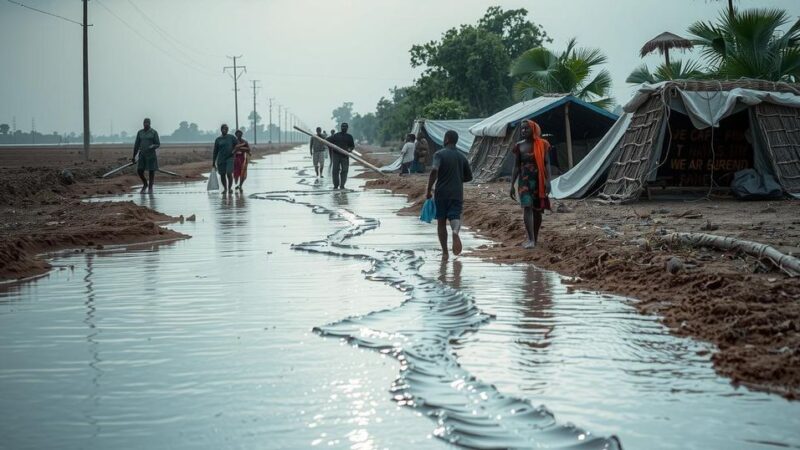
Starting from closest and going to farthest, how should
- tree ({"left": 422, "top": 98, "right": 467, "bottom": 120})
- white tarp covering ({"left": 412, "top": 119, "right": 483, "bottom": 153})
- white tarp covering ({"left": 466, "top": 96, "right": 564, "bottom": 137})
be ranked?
white tarp covering ({"left": 466, "top": 96, "right": 564, "bottom": 137}), white tarp covering ({"left": 412, "top": 119, "right": 483, "bottom": 153}), tree ({"left": 422, "top": 98, "right": 467, "bottom": 120})

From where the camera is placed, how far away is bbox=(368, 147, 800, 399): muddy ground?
6.57 meters

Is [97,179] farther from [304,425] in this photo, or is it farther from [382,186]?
[304,425]

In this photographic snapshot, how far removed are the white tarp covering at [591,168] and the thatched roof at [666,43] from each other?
6.06 meters

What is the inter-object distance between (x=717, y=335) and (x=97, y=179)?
2769 cm

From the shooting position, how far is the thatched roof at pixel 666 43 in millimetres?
25641

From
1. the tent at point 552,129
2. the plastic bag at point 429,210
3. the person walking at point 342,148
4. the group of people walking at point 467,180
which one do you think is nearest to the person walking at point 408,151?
the tent at point 552,129

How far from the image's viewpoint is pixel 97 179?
32.2m

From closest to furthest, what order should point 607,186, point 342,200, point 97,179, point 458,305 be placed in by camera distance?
point 458,305 → point 607,186 → point 342,200 → point 97,179

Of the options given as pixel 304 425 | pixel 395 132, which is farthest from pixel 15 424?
pixel 395 132

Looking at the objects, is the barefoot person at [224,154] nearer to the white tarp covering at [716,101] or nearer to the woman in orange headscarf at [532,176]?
the white tarp covering at [716,101]

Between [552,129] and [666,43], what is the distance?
16.2 feet

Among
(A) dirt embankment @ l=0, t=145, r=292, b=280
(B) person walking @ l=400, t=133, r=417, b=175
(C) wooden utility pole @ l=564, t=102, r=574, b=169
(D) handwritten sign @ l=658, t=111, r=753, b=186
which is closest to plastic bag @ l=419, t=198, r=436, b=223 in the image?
(A) dirt embankment @ l=0, t=145, r=292, b=280

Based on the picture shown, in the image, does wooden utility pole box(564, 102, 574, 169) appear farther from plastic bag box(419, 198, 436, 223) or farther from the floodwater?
the floodwater

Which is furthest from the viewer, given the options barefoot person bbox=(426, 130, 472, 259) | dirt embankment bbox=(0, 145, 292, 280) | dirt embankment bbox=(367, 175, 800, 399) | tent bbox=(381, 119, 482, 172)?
tent bbox=(381, 119, 482, 172)
